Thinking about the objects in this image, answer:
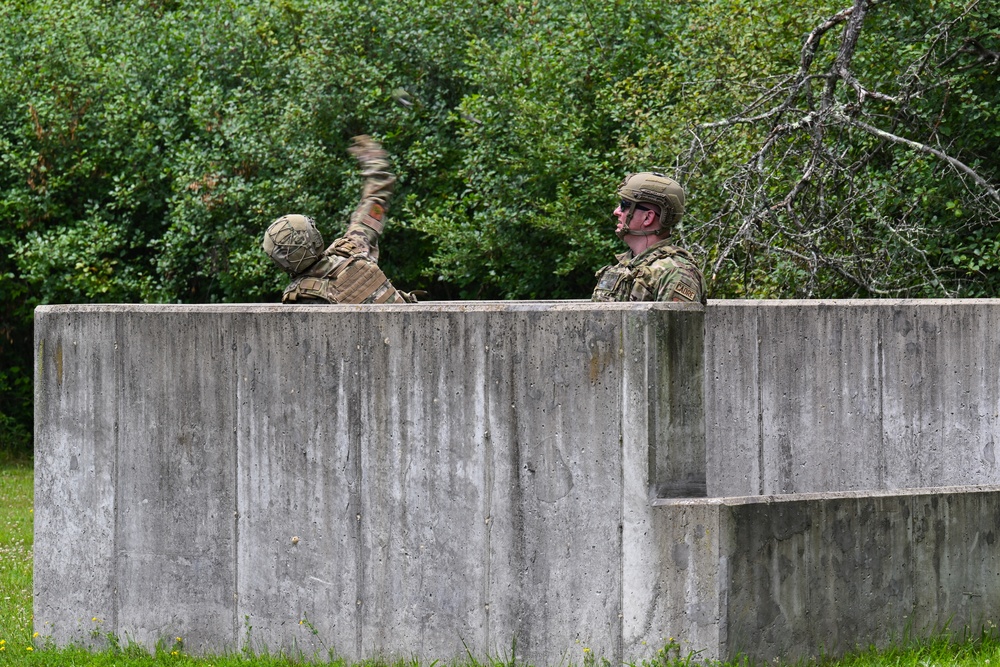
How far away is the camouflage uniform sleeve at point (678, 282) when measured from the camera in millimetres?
6617

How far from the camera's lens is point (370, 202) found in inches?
337

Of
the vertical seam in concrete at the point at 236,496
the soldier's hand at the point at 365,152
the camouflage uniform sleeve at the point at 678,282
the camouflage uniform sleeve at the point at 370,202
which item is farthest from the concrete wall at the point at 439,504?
the soldier's hand at the point at 365,152

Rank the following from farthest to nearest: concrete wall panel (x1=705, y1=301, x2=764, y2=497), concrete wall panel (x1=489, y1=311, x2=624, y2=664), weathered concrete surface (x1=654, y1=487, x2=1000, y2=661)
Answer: concrete wall panel (x1=705, y1=301, x2=764, y2=497)
concrete wall panel (x1=489, y1=311, x2=624, y2=664)
weathered concrete surface (x1=654, y1=487, x2=1000, y2=661)

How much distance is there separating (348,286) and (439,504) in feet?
6.86

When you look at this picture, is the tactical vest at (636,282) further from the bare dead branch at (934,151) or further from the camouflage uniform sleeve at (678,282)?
the bare dead branch at (934,151)

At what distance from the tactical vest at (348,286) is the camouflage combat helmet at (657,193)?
165 centimetres

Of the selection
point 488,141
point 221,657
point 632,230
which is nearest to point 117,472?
point 221,657

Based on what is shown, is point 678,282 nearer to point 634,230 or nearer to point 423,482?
point 634,230

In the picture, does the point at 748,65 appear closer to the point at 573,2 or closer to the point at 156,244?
the point at 573,2

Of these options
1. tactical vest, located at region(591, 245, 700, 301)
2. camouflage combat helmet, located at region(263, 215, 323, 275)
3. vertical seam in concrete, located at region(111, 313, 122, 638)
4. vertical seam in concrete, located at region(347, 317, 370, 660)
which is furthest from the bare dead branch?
vertical seam in concrete, located at region(111, 313, 122, 638)

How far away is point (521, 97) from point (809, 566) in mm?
8839

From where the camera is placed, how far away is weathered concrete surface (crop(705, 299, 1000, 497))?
7891 mm

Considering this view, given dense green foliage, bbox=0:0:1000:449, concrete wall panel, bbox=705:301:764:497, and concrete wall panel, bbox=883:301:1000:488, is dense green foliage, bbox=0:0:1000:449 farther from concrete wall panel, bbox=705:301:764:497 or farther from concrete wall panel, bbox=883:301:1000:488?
concrete wall panel, bbox=705:301:764:497

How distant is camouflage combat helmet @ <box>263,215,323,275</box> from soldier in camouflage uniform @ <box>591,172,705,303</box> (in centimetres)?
176
